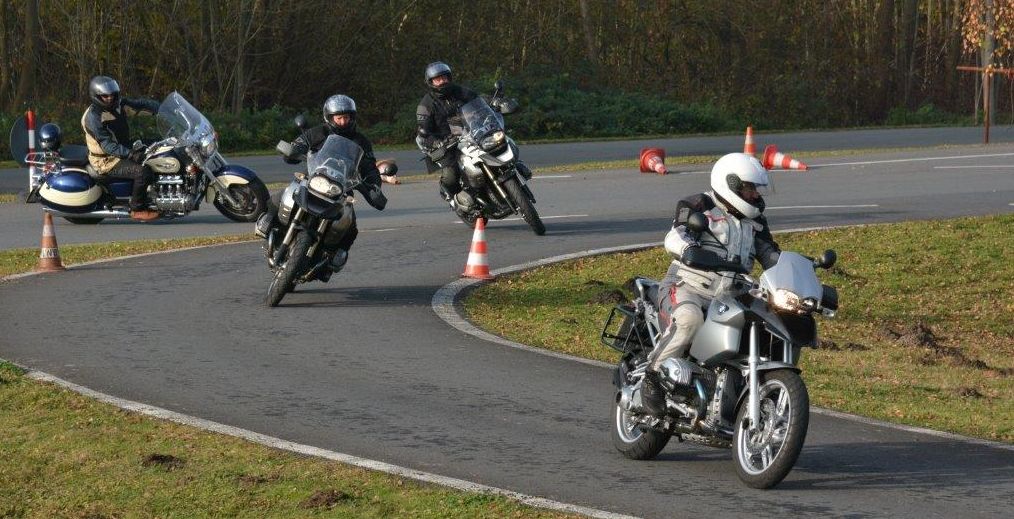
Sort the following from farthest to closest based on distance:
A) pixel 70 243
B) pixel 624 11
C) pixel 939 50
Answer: pixel 939 50, pixel 624 11, pixel 70 243

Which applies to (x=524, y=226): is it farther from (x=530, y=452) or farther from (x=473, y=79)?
(x=473, y=79)

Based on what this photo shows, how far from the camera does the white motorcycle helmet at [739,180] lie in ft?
26.8

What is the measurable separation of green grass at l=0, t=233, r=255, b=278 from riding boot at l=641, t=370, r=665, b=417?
895 cm

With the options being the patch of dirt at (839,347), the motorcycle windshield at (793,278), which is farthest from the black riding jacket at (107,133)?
the motorcycle windshield at (793,278)

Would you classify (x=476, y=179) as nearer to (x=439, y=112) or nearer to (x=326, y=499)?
(x=439, y=112)

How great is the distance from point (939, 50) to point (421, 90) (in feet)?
55.6

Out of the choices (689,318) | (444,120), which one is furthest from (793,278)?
(444,120)

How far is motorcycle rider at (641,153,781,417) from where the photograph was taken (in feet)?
26.3

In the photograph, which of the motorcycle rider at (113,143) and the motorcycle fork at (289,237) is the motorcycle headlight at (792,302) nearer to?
the motorcycle fork at (289,237)

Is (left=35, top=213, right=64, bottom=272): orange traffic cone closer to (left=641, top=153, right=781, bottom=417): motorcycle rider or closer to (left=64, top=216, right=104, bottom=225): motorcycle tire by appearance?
(left=64, top=216, right=104, bottom=225): motorcycle tire

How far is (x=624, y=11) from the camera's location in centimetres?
4284

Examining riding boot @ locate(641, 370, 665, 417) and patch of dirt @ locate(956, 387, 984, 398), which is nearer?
riding boot @ locate(641, 370, 665, 417)

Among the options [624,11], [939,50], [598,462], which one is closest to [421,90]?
[624,11]

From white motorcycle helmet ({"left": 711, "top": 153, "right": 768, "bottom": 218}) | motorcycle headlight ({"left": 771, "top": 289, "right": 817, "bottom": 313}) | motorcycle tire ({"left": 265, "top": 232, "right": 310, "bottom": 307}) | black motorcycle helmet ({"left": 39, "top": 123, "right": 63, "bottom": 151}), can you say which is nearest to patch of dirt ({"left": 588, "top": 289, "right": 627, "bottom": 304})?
motorcycle tire ({"left": 265, "top": 232, "right": 310, "bottom": 307})
